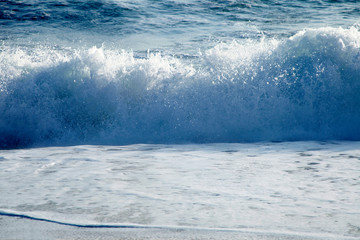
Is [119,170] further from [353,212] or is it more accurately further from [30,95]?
[30,95]

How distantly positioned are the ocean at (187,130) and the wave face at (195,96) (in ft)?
0.05

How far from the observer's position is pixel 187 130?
491cm

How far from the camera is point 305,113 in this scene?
494cm

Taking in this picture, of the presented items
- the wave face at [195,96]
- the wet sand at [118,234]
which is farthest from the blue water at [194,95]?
the wet sand at [118,234]

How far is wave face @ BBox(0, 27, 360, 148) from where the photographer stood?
489 centimetres

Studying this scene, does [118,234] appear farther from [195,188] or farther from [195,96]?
[195,96]

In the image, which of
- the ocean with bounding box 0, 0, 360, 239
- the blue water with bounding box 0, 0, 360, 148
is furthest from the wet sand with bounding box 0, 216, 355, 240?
the blue water with bounding box 0, 0, 360, 148

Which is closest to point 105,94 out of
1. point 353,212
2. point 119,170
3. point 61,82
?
point 61,82

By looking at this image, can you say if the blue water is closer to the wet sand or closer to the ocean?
the ocean

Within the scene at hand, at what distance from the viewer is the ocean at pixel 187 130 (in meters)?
2.38

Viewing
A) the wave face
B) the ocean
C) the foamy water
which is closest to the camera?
the foamy water

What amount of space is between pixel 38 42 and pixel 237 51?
478 centimetres

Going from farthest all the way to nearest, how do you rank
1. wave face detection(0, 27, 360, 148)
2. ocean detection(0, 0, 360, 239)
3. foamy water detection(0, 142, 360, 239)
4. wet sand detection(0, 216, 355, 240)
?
wave face detection(0, 27, 360, 148)
ocean detection(0, 0, 360, 239)
foamy water detection(0, 142, 360, 239)
wet sand detection(0, 216, 355, 240)

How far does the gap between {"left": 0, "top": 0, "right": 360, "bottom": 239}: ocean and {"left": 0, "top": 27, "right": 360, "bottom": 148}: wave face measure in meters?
0.02
